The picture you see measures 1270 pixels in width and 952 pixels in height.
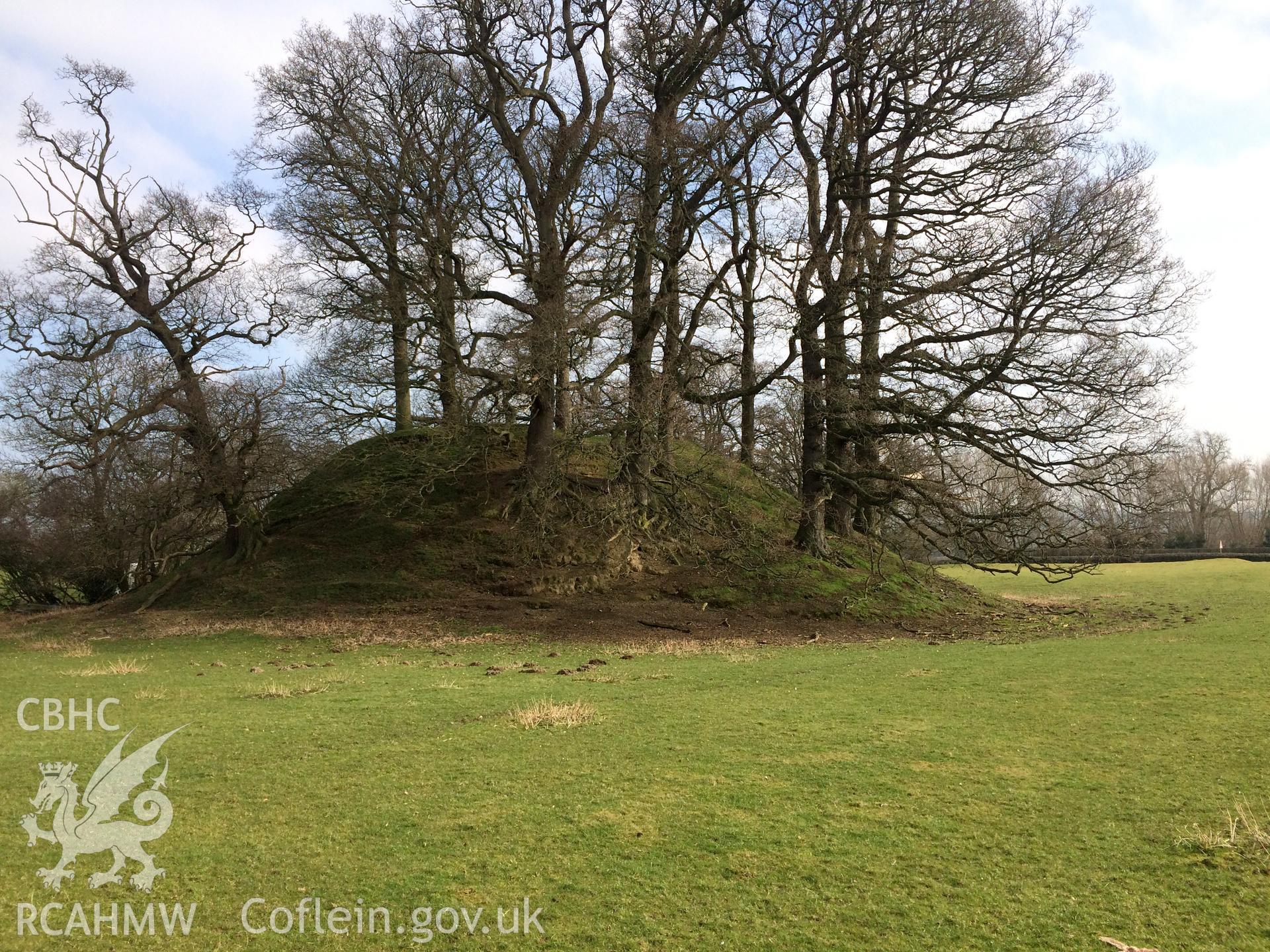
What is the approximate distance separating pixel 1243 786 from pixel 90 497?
1173 inches

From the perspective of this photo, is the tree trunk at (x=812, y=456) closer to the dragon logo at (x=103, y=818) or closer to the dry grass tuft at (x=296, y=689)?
the dry grass tuft at (x=296, y=689)

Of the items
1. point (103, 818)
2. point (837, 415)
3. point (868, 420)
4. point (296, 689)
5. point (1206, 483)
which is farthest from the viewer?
point (1206, 483)

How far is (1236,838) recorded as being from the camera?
5.27 meters

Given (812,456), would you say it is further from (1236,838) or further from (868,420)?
(1236,838)

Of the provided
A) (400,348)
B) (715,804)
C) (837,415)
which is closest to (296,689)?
(715,804)

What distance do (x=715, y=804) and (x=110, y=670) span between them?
10.8m

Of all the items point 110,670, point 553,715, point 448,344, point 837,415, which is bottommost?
point 110,670

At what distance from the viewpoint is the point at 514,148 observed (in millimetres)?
22922

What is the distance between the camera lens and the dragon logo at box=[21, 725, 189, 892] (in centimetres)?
510

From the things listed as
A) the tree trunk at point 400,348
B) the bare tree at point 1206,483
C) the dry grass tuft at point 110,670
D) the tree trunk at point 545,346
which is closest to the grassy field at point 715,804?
the dry grass tuft at point 110,670

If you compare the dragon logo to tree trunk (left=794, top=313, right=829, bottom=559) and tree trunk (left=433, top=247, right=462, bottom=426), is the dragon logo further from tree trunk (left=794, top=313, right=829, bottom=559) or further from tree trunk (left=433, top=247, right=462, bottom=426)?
tree trunk (left=794, top=313, right=829, bottom=559)

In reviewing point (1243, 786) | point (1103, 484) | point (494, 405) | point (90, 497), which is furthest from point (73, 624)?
point (1103, 484)

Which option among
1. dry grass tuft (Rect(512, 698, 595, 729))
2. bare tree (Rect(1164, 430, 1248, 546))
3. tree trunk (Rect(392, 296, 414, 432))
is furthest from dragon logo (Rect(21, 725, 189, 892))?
bare tree (Rect(1164, 430, 1248, 546))

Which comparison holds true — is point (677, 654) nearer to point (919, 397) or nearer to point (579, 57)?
point (919, 397)
